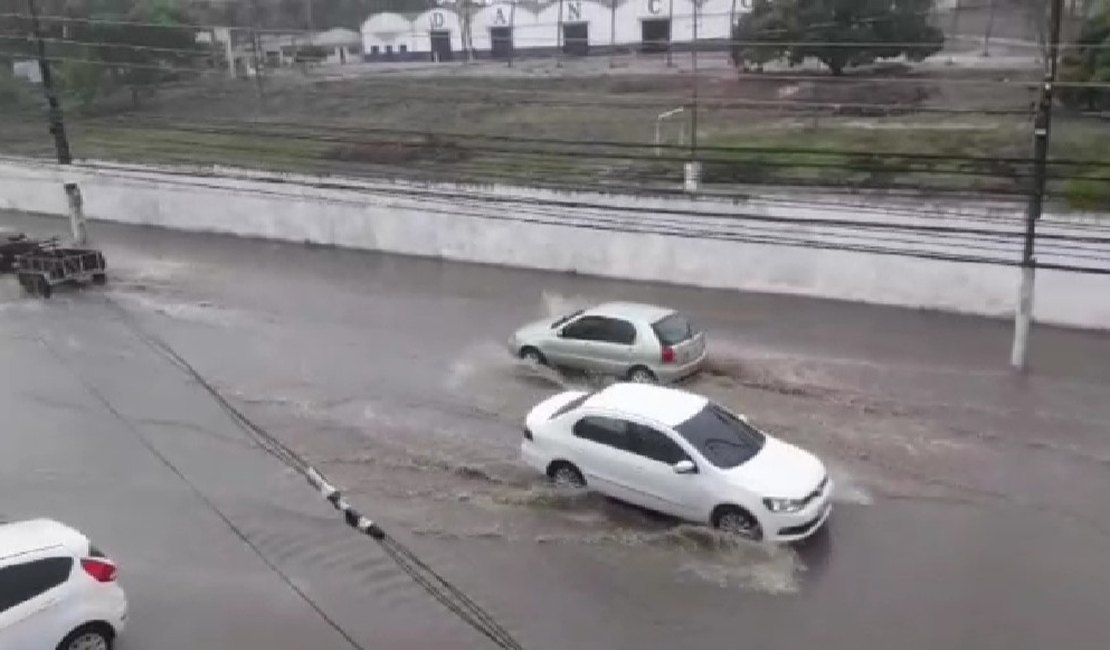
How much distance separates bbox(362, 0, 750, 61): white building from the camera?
163ft

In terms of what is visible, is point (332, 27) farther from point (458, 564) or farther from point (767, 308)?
point (458, 564)

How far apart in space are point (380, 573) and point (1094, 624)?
6.62 metres

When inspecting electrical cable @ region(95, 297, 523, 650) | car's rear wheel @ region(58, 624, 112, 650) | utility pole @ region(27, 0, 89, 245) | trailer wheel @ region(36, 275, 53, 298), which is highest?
utility pole @ region(27, 0, 89, 245)

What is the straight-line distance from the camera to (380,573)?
10.6 m

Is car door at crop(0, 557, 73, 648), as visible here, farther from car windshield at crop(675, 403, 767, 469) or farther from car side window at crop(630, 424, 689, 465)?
car windshield at crop(675, 403, 767, 469)

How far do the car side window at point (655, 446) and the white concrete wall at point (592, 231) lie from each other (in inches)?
350

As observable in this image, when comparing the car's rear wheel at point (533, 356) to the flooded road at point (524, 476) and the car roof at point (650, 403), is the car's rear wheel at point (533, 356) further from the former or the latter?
the car roof at point (650, 403)

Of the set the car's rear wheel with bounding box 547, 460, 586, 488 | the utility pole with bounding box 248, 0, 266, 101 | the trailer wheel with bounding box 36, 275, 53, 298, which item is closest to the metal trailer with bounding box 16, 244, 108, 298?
the trailer wheel with bounding box 36, 275, 53, 298

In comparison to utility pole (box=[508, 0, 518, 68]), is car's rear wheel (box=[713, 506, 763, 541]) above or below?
below

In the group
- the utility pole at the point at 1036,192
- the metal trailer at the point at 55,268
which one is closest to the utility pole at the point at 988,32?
the utility pole at the point at 1036,192

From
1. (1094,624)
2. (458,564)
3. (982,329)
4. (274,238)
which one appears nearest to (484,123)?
(274,238)

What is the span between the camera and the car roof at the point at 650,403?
37.9ft

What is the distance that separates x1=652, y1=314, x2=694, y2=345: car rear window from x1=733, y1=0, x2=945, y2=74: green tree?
18.7 meters

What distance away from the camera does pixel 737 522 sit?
1084cm
